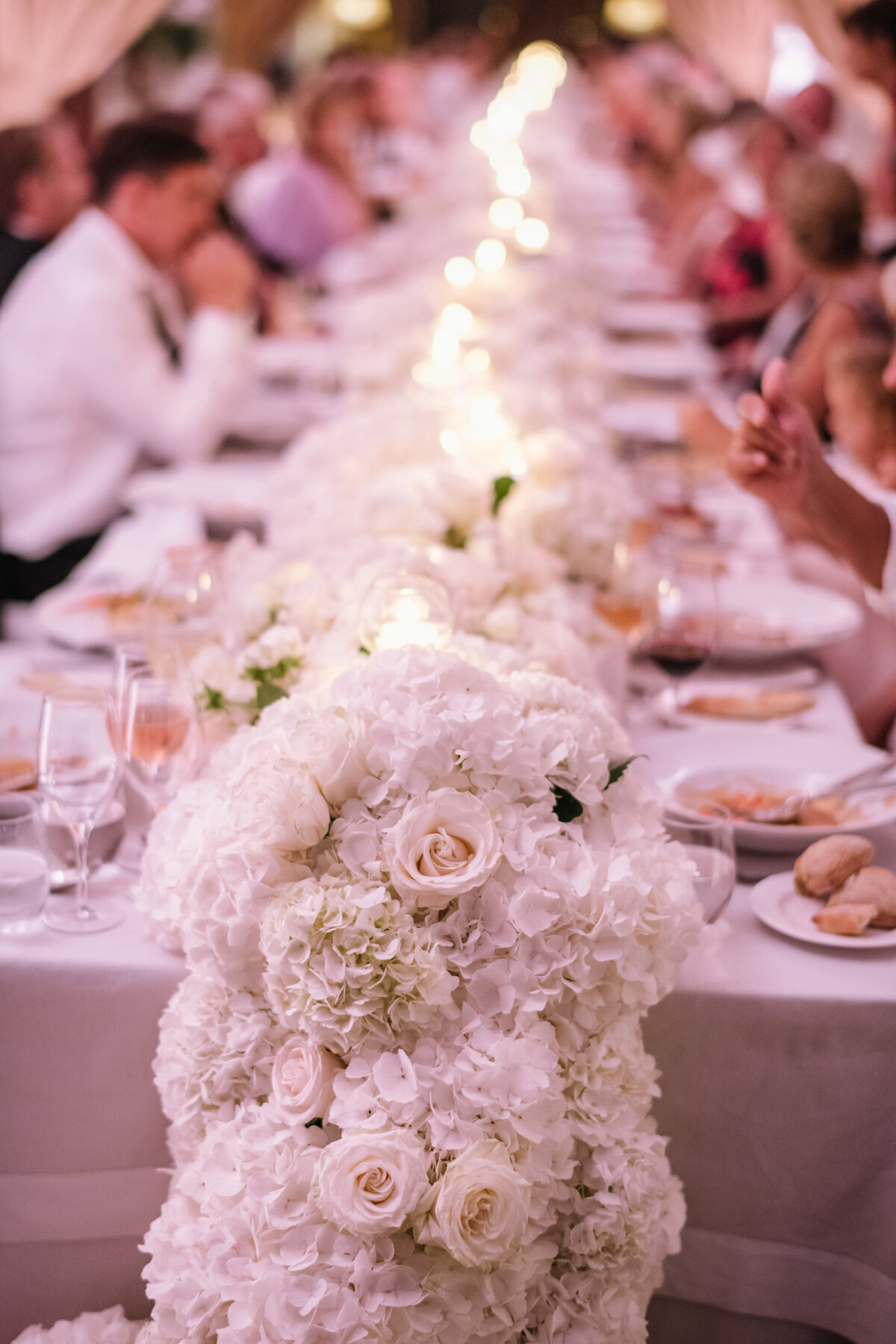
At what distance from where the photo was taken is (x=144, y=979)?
1.05 meters

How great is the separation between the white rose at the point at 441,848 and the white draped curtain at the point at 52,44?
3307mm

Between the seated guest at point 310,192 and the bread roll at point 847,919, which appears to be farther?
the seated guest at point 310,192

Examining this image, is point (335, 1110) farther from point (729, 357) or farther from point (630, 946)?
point (729, 357)

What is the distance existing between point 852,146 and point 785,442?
7.99 meters

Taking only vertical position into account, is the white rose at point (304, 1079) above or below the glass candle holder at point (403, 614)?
below

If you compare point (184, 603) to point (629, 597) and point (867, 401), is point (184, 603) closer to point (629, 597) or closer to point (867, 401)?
point (629, 597)

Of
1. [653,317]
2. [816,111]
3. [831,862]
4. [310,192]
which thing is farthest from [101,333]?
[816,111]

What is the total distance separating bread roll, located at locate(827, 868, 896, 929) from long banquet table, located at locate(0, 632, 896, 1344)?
0.03m

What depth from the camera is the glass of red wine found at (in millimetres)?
1462

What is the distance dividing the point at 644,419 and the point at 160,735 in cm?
234

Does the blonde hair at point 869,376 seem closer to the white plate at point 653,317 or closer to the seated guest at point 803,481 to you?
the seated guest at point 803,481

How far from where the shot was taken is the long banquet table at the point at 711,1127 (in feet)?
3.39

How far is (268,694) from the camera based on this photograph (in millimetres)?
1107

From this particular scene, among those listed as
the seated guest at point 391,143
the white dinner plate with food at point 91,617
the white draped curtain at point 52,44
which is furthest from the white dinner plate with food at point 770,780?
the seated guest at point 391,143
